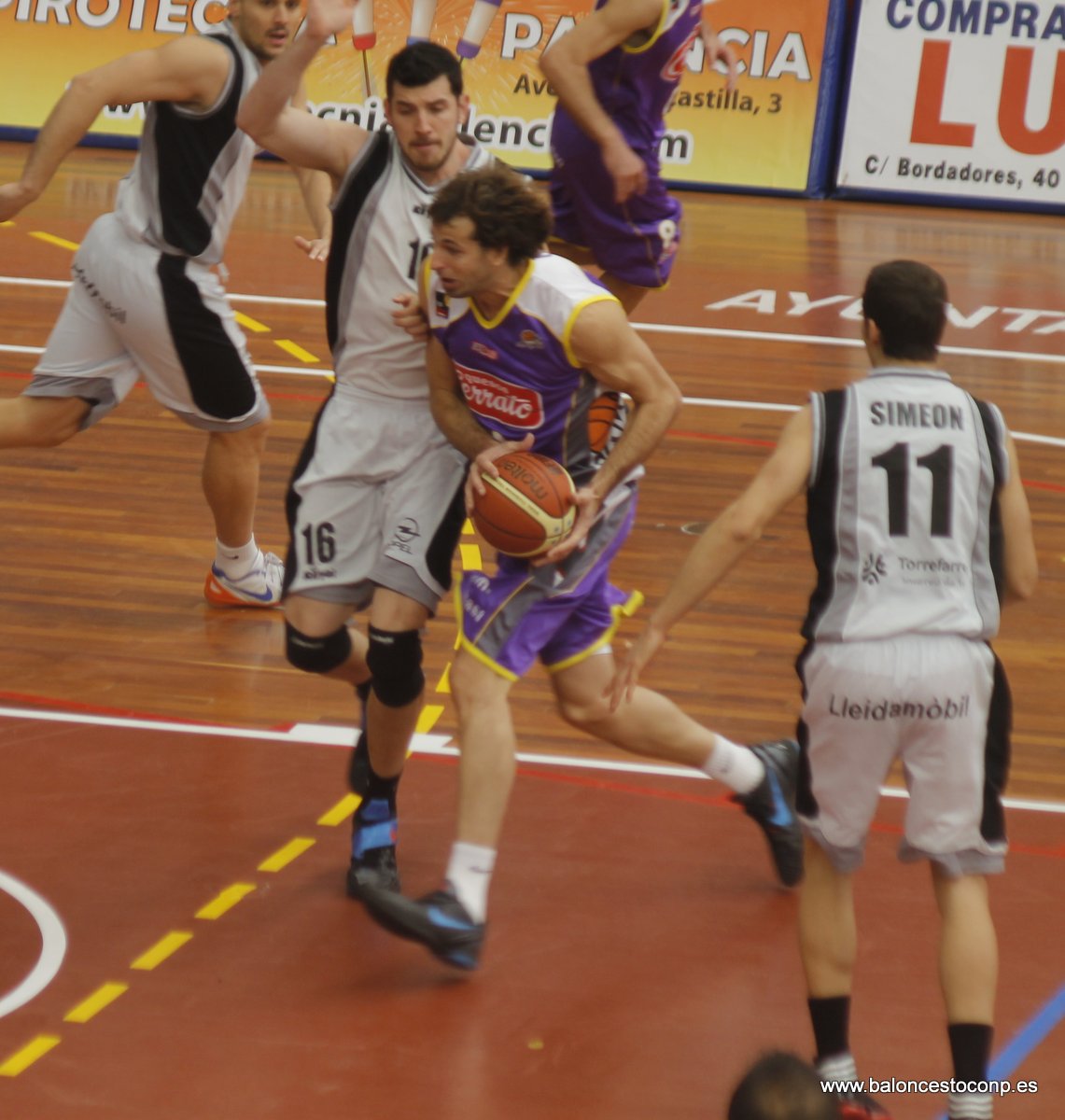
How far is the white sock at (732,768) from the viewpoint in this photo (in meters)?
4.60

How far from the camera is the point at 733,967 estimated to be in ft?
13.7

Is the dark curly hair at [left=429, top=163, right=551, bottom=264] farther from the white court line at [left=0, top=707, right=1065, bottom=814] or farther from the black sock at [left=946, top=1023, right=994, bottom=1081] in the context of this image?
the black sock at [left=946, top=1023, right=994, bottom=1081]

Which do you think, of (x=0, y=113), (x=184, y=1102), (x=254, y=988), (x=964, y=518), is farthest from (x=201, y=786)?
(x=0, y=113)

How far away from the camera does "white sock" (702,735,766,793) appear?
4.60m

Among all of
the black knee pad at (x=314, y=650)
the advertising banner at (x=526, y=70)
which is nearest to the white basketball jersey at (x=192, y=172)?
the black knee pad at (x=314, y=650)

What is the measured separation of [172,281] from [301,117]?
1590mm

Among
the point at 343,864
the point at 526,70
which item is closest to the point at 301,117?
the point at 343,864

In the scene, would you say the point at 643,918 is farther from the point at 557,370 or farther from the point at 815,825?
the point at 557,370

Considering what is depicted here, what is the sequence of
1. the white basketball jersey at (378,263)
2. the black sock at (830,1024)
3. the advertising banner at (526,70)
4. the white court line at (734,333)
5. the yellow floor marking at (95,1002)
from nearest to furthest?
the black sock at (830,1024), the yellow floor marking at (95,1002), the white basketball jersey at (378,263), the white court line at (734,333), the advertising banner at (526,70)

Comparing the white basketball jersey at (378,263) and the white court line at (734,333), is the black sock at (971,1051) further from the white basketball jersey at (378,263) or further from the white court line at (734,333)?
the white court line at (734,333)

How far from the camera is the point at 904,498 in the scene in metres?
3.41

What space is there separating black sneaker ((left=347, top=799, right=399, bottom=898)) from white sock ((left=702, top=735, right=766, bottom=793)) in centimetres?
82

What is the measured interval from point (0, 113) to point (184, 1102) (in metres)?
13.9

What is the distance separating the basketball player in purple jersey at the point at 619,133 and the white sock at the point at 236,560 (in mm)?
1624
